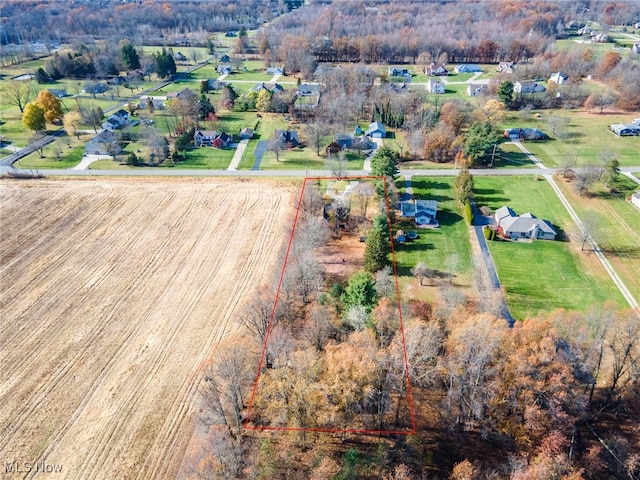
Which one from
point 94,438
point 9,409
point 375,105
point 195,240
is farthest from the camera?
point 375,105

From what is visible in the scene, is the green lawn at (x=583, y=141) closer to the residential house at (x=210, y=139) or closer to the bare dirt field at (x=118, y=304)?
the bare dirt field at (x=118, y=304)

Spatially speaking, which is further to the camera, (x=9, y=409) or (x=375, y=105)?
(x=375, y=105)

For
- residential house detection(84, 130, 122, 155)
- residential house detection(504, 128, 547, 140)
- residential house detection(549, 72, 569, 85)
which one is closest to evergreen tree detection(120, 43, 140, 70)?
residential house detection(84, 130, 122, 155)

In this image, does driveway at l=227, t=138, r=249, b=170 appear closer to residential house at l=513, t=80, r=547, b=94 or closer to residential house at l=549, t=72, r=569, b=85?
residential house at l=513, t=80, r=547, b=94

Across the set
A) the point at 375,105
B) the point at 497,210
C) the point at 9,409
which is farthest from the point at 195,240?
the point at 375,105

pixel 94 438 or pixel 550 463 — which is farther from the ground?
pixel 550 463

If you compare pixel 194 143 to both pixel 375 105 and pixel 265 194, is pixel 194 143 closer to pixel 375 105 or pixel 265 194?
pixel 265 194
